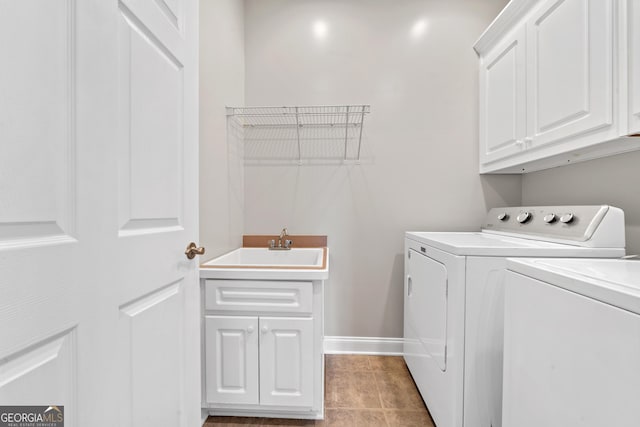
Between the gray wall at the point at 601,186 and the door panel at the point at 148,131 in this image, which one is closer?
the door panel at the point at 148,131

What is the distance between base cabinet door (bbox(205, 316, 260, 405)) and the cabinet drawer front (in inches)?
2.7

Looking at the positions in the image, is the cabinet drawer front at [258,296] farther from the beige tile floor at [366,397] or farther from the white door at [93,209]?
the beige tile floor at [366,397]

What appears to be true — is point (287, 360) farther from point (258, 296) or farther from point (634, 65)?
point (634, 65)

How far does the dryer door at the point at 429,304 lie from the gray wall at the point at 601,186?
37.0 inches

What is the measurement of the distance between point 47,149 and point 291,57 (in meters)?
2.15

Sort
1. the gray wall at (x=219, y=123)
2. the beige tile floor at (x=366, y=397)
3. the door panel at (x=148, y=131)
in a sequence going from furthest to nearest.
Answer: the gray wall at (x=219, y=123) → the beige tile floor at (x=366, y=397) → the door panel at (x=148, y=131)

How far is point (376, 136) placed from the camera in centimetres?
228

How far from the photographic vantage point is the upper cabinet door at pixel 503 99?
171cm

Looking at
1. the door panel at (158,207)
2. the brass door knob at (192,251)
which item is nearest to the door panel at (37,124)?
the door panel at (158,207)

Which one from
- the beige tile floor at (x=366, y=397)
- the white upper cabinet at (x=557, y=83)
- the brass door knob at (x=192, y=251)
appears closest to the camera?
the brass door knob at (x=192, y=251)

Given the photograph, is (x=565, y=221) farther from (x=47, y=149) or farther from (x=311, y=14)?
(x=311, y=14)

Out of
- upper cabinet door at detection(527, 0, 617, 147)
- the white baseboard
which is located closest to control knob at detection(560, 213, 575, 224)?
upper cabinet door at detection(527, 0, 617, 147)

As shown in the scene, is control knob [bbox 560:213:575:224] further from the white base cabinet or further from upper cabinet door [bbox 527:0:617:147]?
A: the white base cabinet

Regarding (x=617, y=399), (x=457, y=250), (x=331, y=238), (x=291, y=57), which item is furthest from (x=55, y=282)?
(x=291, y=57)
